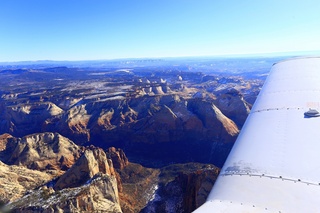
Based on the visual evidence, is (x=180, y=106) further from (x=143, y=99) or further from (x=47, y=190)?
(x=47, y=190)

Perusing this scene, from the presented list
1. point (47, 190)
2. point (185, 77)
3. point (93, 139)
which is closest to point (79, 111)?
point (93, 139)

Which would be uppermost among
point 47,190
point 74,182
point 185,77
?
point 47,190

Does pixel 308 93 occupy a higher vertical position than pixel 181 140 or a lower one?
higher

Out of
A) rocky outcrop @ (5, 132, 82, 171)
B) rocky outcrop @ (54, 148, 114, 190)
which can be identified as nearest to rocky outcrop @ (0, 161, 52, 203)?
rocky outcrop @ (54, 148, 114, 190)

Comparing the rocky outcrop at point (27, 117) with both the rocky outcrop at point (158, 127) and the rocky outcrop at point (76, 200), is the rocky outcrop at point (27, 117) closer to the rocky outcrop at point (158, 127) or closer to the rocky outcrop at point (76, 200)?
the rocky outcrop at point (158, 127)

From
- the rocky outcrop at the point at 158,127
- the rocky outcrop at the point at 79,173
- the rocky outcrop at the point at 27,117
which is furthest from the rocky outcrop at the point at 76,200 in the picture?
the rocky outcrop at the point at 27,117

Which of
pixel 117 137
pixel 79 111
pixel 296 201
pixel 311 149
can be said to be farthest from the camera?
pixel 79 111
